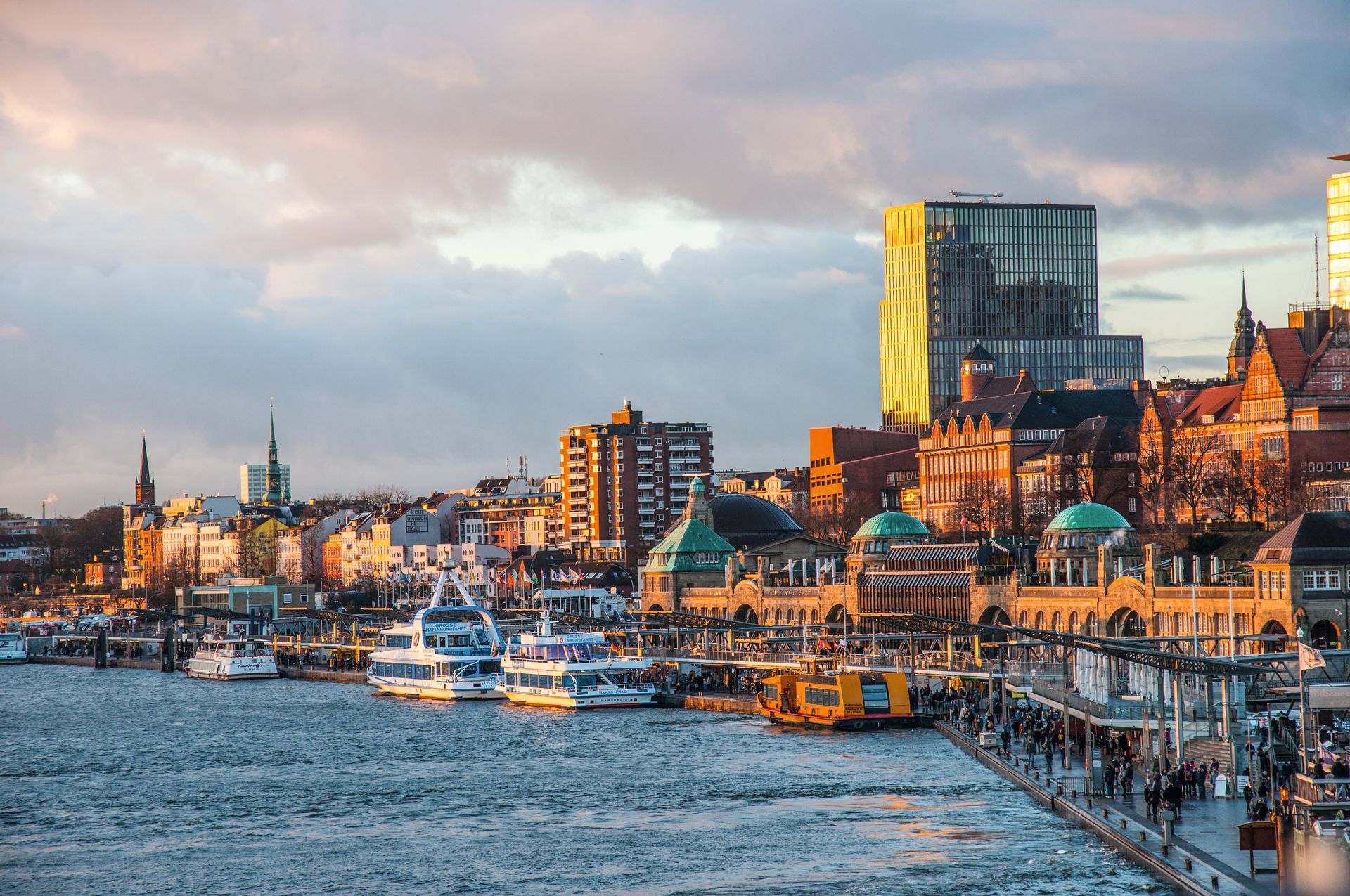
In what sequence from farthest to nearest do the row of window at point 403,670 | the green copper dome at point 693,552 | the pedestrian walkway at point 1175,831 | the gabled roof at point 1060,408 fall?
the gabled roof at point 1060,408, the green copper dome at point 693,552, the row of window at point 403,670, the pedestrian walkway at point 1175,831

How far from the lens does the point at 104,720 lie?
115 meters

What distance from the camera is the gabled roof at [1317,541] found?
99312 mm

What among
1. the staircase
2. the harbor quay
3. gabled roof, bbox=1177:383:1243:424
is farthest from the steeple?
the staircase

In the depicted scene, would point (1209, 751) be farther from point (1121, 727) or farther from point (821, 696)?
point (821, 696)

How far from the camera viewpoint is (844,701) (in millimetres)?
94375

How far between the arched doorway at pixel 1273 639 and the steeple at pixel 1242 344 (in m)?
72.1

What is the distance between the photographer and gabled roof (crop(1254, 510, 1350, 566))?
99312 mm

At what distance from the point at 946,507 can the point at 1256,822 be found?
145748mm

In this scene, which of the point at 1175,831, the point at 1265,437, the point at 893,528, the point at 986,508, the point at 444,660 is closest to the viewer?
the point at 1175,831

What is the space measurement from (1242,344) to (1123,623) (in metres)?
Result: 64.1

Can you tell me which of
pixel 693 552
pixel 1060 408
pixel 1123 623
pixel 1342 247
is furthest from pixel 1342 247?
pixel 1123 623

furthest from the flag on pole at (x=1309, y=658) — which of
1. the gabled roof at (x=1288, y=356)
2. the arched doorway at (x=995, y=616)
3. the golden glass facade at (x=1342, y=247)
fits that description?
the golden glass facade at (x=1342, y=247)

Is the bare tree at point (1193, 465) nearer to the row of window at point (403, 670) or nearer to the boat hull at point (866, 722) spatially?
the boat hull at point (866, 722)

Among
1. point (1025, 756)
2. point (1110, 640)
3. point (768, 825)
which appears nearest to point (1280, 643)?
point (1025, 756)
